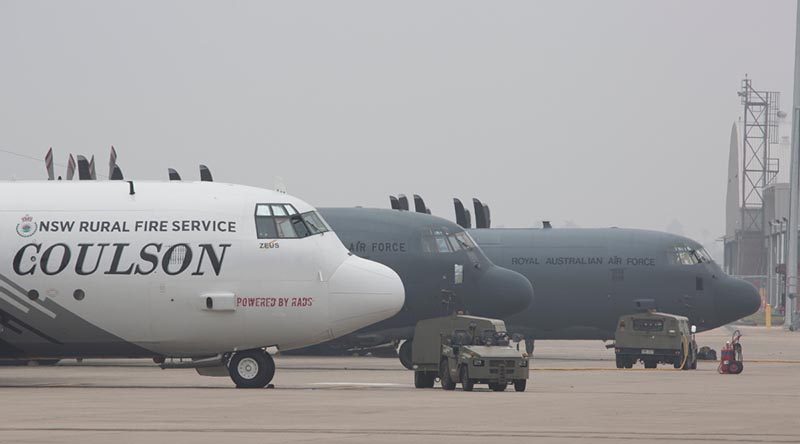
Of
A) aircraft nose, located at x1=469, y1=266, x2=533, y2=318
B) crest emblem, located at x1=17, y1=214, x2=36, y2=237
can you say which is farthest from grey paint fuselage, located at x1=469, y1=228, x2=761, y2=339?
crest emblem, located at x1=17, y1=214, x2=36, y2=237

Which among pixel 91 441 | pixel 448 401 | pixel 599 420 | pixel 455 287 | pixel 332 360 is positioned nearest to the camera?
pixel 91 441

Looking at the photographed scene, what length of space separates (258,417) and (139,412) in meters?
2.45

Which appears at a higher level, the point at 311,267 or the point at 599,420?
the point at 311,267

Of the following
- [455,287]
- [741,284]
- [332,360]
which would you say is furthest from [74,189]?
[741,284]

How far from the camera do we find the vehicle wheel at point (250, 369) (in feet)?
116

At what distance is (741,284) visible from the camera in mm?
54469

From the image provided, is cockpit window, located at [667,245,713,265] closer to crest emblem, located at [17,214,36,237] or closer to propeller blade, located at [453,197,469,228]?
propeller blade, located at [453,197,469,228]

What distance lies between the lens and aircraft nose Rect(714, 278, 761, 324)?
53594 millimetres

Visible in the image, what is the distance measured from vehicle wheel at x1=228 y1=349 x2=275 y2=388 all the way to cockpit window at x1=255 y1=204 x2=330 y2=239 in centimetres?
280

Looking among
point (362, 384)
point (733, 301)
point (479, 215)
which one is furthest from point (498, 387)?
point (479, 215)

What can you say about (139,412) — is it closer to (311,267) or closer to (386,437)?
(386,437)

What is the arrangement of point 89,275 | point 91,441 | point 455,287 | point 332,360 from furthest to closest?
1. point 332,360
2. point 455,287
3. point 89,275
4. point 91,441

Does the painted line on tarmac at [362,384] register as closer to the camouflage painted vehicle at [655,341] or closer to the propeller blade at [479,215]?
the camouflage painted vehicle at [655,341]

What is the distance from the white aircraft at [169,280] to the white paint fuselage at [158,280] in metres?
0.02
